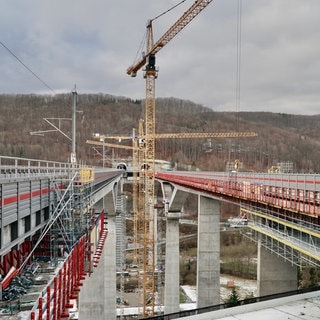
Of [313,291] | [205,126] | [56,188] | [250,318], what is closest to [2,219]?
[56,188]

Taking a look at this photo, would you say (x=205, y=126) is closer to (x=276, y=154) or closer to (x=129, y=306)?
(x=276, y=154)

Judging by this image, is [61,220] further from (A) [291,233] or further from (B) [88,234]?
(A) [291,233]

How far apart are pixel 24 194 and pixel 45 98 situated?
419 ft

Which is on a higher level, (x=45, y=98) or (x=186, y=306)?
(x=45, y=98)

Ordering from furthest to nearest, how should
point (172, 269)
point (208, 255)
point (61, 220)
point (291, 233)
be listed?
point (172, 269), point (208, 255), point (291, 233), point (61, 220)

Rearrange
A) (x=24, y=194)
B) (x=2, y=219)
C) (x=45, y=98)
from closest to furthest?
1. (x=2, y=219)
2. (x=24, y=194)
3. (x=45, y=98)

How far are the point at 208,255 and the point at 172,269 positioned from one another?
344 inches

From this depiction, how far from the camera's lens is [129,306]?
148ft

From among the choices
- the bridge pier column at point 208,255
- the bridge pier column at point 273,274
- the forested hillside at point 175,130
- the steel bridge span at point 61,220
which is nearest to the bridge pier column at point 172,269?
the bridge pier column at point 208,255

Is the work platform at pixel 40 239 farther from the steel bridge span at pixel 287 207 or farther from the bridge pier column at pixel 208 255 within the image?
the bridge pier column at pixel 208 255

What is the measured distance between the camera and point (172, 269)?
36625mm

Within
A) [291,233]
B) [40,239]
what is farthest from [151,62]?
[40,239]

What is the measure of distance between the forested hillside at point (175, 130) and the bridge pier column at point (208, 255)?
62360mm

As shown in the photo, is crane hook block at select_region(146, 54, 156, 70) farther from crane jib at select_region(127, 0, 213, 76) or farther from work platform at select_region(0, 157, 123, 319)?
work platform at select_region(0, 157, 123, 319)
